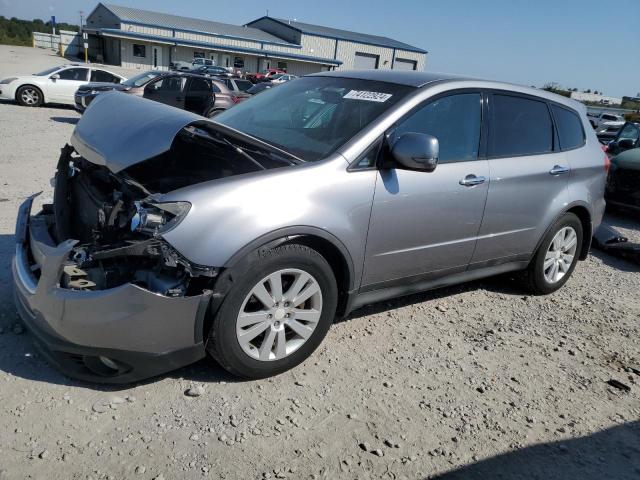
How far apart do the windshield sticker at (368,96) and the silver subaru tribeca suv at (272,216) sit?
0.05 ft

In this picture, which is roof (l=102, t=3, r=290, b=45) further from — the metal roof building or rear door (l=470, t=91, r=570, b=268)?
rear door (l=470, t=91, r=570, b=268)

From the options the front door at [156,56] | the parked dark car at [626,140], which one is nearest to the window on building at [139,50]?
the front door at [156,56]

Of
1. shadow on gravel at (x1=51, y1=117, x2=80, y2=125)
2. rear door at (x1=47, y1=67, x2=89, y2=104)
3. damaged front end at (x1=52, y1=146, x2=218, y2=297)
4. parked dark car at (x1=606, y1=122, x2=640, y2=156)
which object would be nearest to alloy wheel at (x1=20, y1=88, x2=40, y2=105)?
rear door at (x1=47, y1=67, x2=89, y2=104)

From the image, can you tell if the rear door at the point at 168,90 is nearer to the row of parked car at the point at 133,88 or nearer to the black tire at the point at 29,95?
the row of parked car at the point at 133,88

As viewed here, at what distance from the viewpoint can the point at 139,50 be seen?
5400cm

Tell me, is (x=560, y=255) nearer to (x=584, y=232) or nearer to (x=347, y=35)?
(x=584, y=232)

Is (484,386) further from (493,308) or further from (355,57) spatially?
(355,57)

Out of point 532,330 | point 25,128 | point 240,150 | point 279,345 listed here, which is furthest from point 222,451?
point 25,128

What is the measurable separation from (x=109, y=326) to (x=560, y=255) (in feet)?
12.9

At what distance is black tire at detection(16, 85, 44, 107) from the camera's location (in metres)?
16.2

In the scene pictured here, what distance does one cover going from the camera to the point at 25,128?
38.9 ft

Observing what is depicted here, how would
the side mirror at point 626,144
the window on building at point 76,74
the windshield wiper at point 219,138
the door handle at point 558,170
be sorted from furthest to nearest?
the window on building at point 76,74, the side mirror at point 626,144, the door handle at point 558,170, the windshield wiper at point 219,138

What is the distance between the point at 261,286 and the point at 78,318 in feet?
3.02

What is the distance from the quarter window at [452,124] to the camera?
353 cm
